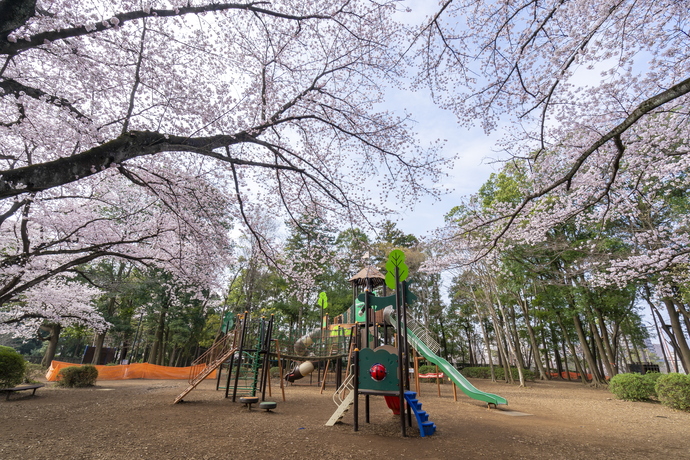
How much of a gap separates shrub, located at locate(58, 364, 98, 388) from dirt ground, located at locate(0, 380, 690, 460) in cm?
433

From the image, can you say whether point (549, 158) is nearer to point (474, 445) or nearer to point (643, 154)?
point (643, 154)

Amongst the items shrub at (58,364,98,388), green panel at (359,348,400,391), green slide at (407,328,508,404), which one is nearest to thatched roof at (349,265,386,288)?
green slide at (407,328,508,404)

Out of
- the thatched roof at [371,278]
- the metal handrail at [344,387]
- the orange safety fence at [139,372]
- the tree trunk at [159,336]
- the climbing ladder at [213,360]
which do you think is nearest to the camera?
the metal handrail at [344,387]

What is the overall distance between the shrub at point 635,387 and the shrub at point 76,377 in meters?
20.1

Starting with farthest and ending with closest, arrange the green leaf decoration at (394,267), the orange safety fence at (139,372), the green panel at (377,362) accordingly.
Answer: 1. the orange safety fence at (139,372)
2. the green leaf decoration at (394,267)
3. the green panel at (377,362)

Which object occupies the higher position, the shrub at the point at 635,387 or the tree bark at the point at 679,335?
the tree bark at the point at 679,335

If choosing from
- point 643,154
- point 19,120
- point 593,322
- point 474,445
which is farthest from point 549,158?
point 593,322

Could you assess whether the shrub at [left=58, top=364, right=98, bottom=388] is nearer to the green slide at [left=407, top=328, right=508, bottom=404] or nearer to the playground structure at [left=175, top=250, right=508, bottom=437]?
the playground structure at [left=175, top=250, right=508, bottom=437]

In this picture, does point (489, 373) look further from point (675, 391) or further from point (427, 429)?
point (427, 429)

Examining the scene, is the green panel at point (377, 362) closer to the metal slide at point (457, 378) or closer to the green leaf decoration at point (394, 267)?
the green leaf decoration at point (394, 267)

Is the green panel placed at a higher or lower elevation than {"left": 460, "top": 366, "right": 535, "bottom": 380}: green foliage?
higher

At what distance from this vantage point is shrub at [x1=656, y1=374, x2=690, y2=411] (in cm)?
852

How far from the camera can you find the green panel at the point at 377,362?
6.04m

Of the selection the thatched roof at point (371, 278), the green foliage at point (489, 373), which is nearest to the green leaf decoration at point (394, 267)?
the thatched roof at point (371, 278)
